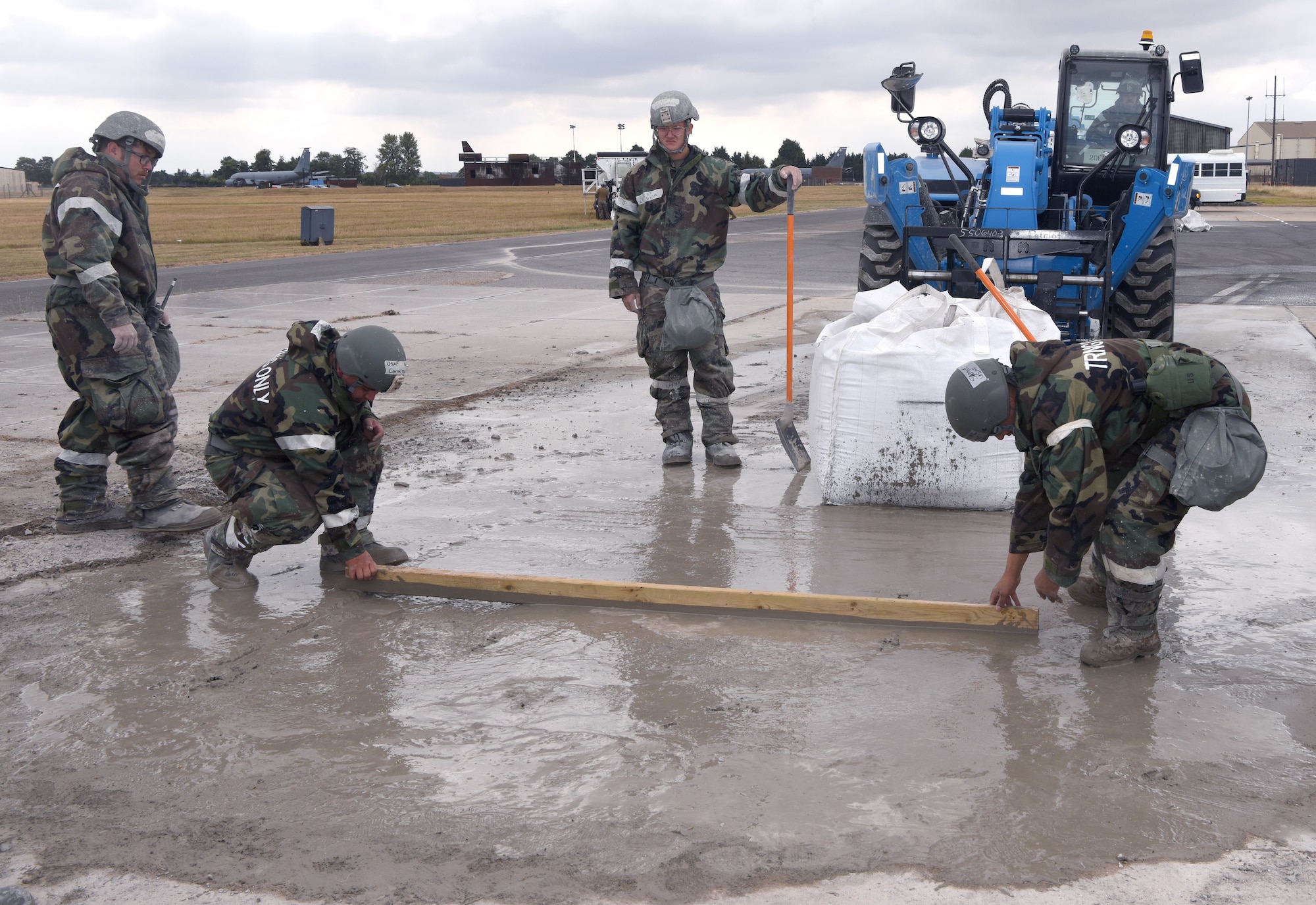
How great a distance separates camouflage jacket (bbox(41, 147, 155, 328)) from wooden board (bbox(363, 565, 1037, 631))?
6.03 ft

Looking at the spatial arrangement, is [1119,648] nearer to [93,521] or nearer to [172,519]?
[172,519]

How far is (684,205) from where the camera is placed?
250 inches

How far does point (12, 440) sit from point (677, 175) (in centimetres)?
441

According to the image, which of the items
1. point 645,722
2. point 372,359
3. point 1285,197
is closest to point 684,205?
point 372,359

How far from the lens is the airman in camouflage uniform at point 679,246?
6289 mm

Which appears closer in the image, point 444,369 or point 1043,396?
point 1043,396

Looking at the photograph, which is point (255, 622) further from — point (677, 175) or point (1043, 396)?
point (677, 175)

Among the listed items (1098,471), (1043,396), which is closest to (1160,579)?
(1098,471)

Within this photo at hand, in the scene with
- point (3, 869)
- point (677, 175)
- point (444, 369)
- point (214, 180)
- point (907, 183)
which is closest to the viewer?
point (3, 869)

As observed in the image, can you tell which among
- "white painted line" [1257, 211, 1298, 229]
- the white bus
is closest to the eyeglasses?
"white painted line" [1257, 211, 1298, 229]

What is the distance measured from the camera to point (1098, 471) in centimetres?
360

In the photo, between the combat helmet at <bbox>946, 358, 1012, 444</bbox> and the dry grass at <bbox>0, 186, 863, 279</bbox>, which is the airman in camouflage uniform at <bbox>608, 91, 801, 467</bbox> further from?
the dry grass at <bbox>0, 186, 863, 279</bbox>

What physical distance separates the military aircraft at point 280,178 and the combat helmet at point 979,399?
86.2 metres

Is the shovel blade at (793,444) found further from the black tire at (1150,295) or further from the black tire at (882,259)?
the black tire at (882,259)
